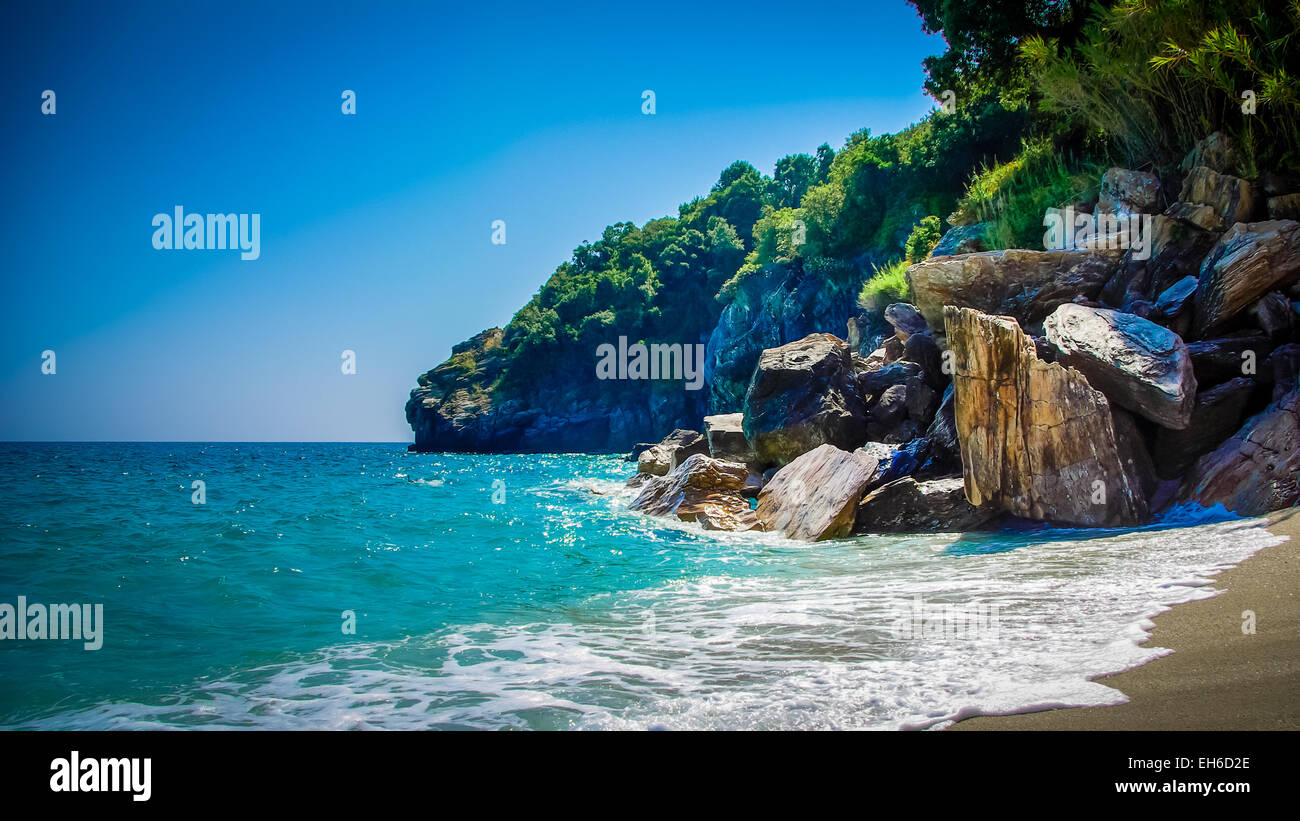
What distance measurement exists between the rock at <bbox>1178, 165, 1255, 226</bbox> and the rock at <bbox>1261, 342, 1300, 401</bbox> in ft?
8.24

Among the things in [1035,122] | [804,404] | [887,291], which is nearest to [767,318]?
[887,291]

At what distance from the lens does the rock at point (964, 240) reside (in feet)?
48.9

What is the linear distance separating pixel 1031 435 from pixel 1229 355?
113 inches

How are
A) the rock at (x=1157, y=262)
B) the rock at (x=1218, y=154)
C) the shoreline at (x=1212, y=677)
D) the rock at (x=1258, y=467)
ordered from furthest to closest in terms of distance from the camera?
1. the rock at (x=1218, y=154)
2. the rock at (x=1157, y=262)
3. the rock at (x=1258, y=467)
4. the shoreline at (x=1212, y=677)

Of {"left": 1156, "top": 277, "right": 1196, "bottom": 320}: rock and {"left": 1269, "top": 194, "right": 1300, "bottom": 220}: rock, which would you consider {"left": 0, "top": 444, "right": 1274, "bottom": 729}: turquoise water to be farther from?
{"left": 1269, "top": 194, "right": 1300, "bottom": 220}: rock

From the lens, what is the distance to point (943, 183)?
2920cm

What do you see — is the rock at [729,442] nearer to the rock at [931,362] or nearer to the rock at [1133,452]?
the rock at [931,362]

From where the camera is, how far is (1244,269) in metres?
9.20

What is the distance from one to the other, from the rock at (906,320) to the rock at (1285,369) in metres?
6.90

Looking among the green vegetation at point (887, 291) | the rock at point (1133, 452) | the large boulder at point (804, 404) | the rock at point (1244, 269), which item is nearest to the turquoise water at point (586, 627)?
the rock at point (1133, 452)

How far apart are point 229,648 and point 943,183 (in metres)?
30.5

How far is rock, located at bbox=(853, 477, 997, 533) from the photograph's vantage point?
1027cm

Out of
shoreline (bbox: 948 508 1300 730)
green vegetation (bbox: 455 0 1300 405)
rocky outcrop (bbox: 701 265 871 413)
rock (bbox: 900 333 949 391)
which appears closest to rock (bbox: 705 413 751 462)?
rock (bbox: 900 333 949 391)
